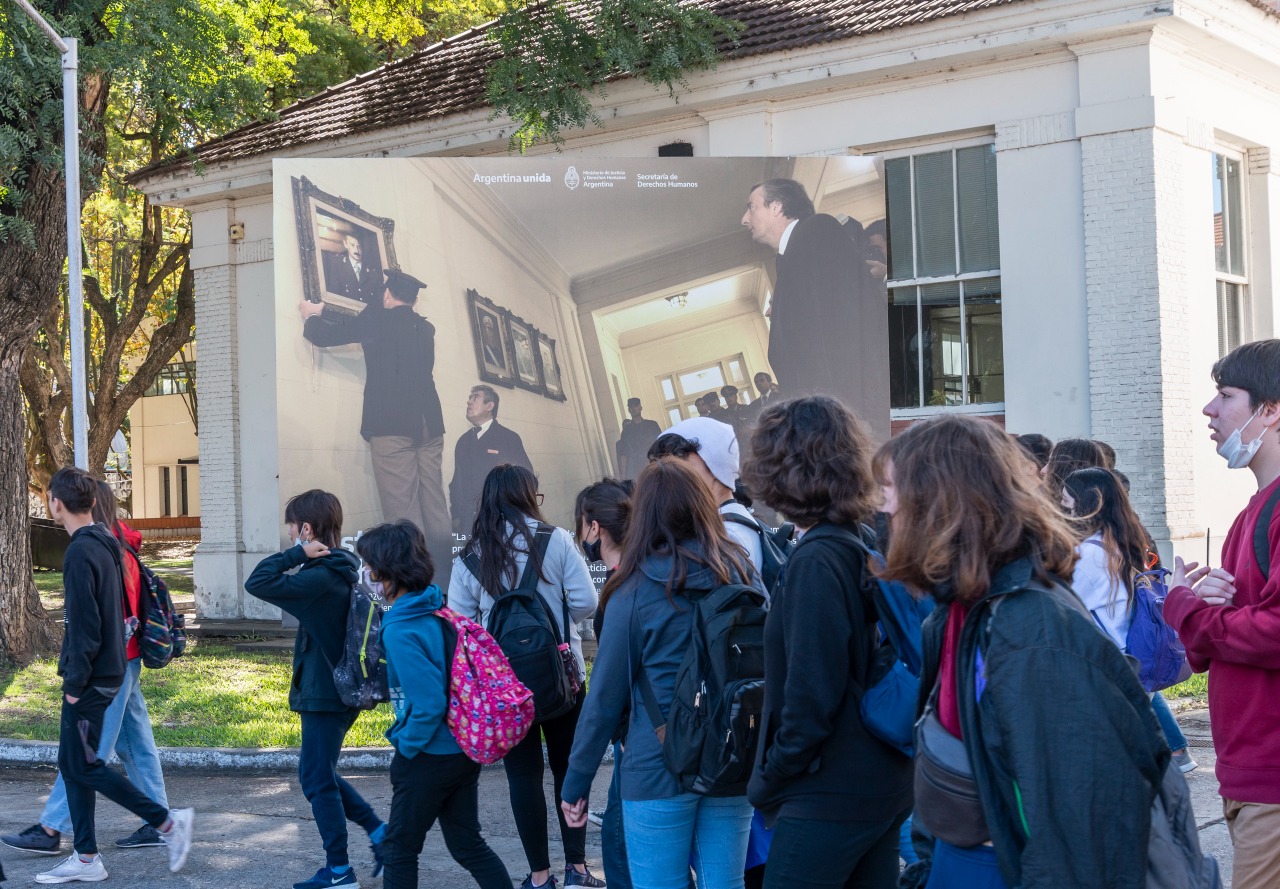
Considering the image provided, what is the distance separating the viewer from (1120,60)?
38.5 ft

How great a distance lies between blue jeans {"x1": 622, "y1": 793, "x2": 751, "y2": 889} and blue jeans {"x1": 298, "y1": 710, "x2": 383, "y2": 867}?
2226 millimetres

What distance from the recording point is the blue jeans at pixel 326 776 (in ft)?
18.1

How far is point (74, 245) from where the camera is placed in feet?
37.6

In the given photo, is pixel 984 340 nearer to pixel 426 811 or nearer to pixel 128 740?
pixel 128 740

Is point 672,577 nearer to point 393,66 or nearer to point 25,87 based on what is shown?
point 25,87

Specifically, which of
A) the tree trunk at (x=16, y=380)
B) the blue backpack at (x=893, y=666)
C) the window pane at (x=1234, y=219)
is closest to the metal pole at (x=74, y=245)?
the tree trunk at (x=16, y=380)

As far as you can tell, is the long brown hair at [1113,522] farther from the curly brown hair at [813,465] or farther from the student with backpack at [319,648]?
the student with backpack at [319,648]

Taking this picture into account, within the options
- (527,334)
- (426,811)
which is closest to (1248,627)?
(426,811)

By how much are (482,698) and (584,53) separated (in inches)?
409

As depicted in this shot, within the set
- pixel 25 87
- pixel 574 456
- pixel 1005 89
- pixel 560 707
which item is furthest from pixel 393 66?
pixel 560 707

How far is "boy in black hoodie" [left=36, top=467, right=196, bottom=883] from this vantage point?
5.71 meters

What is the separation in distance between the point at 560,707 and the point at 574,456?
7427mm

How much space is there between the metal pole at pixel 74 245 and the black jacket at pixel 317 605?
20.3 feet

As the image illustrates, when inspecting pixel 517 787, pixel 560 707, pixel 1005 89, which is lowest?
pixel 517 787
